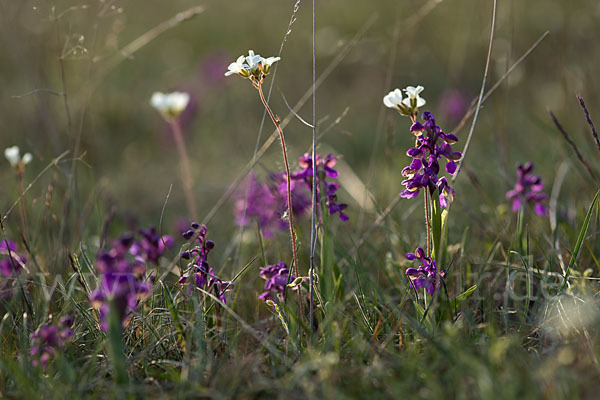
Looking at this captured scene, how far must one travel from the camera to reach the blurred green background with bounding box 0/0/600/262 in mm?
3475

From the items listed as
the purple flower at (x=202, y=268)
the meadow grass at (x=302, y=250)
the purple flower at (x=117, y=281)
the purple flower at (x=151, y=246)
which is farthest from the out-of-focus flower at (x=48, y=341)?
the purple flower at (x=151, y=246)

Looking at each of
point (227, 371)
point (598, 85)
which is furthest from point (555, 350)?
point (598, 85)

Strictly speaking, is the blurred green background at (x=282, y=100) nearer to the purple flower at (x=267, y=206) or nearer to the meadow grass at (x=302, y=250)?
the meadow grass at (x=302, y=250)

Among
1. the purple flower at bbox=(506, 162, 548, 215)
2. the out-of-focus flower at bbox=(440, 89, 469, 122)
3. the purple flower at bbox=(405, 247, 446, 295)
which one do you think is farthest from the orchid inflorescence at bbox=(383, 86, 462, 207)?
the out-of-focus flower at bbox=(440, 89, 469, 122)

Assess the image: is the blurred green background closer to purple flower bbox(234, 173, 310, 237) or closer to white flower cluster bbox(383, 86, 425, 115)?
purple flower bbox(234, 173, 310, 237)

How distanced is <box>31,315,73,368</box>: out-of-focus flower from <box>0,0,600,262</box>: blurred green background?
806 mm

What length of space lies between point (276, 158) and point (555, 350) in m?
3.41

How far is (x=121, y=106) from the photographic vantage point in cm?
622

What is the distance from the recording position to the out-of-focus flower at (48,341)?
5.15 ft

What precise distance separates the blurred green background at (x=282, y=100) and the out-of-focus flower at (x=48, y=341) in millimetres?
806

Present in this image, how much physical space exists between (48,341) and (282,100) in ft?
16.9

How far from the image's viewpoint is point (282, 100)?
6488mm

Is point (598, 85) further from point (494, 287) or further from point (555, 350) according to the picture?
point (555, 350)

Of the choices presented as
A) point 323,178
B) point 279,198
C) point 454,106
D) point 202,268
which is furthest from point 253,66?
point 454,106
